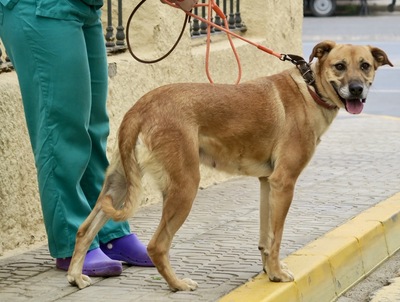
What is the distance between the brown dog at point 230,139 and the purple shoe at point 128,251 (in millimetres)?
424

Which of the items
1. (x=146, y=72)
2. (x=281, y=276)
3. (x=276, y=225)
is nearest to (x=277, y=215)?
(x=276, y=225)

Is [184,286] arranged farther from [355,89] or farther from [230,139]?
[355,89]

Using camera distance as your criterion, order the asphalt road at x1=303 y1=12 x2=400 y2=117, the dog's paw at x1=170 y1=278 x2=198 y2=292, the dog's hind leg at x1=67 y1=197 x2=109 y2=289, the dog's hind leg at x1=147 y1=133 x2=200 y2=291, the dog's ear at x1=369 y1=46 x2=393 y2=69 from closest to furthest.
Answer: the dog's hind leg at x1=147 y1=133 x2=200 y2=291
the dog's paw at x1=170 y1=278 x2=198 y2=292
the dog's hind leg at x1=67 y1=197 x2=109 y2=289
the dog's ear at x1=369 y1=46 x2=393 y2=69
the asphalt road at x1=303 y1=12 x2=400 y2=117

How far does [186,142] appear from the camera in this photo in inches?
207

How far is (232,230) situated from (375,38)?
57.1 feet

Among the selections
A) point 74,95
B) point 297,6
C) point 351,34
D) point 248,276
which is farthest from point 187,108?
point 351,34

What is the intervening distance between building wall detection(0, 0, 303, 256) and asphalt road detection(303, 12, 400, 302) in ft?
6.03

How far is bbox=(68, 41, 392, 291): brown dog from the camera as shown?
17.3ft

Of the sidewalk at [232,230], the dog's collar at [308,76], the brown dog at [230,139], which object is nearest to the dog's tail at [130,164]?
the brown dog at [230,139]

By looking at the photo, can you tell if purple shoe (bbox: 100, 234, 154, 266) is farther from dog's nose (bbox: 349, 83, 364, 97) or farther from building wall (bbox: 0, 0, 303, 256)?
dog's nose (bbox: 349, 83, 364, 97)

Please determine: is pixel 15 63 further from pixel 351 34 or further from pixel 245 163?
pixel 351 34

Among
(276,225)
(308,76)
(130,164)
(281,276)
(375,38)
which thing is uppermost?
(308,76)

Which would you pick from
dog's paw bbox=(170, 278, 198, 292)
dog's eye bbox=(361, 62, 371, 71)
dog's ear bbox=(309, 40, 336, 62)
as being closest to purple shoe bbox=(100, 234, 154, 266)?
dog's paw bbox=(170, 278, 198, 292)

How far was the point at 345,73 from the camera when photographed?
223 inches
